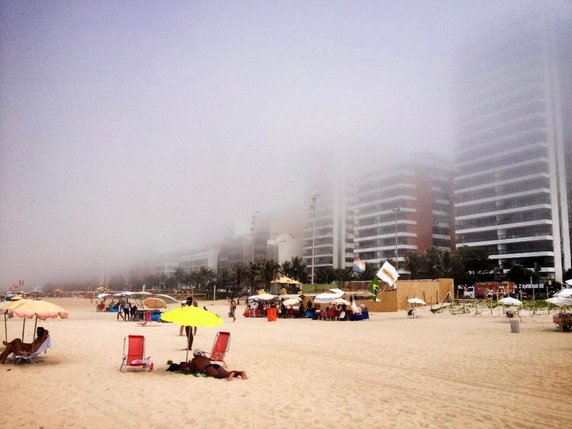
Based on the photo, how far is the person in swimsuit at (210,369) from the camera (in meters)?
10.6

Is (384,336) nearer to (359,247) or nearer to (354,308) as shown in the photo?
(354,308)

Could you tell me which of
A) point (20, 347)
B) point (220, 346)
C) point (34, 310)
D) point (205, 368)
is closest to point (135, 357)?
point (205, 368)

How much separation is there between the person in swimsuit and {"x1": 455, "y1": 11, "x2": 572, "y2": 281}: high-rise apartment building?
93.5m

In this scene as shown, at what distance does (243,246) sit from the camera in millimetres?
154375

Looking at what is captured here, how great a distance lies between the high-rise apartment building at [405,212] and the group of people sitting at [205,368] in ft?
334

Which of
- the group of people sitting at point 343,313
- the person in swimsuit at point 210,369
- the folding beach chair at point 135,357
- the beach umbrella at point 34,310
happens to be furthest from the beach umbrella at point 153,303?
the person in swimsuit at point 210,369

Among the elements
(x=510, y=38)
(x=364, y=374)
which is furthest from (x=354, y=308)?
(x=510, y=38)

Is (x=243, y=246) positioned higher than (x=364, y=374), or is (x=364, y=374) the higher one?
(x=243, y=246)

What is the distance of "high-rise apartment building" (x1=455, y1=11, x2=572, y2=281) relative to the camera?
3748 inches

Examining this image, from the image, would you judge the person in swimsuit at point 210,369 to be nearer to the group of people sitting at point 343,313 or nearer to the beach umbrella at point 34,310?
the beach umbrella at point 34,310

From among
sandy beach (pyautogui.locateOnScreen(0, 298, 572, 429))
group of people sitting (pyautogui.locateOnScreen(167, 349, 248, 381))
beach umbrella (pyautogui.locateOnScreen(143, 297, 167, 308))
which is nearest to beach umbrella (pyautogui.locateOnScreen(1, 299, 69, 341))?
sandy beach (pyautogui.locateOnScreen(0, 298, 572, 429))

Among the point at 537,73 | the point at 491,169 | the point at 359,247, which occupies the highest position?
the point at 537,73

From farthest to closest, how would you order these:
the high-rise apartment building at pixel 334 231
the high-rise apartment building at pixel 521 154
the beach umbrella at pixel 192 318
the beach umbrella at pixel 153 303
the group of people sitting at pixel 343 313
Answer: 1. the high-rise apartment building at pixel 334 231
2. the high-rise apartment building at pixel 521 154
3. the group of people sitting at pixel 343 313
4. the beach umbrella at pixel 153 303
5. the beach umbrella at pixel 192 318

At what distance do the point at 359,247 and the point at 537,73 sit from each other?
60.2m
